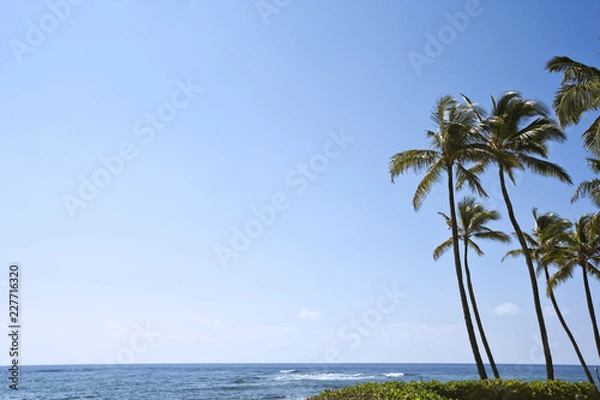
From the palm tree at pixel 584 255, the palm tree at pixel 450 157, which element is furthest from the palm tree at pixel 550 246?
the palm tree at pixel 450 157

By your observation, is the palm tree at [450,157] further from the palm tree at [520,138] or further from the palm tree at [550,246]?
the palm tree at [550,246]

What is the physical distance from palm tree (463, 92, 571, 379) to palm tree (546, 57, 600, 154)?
395 centimetres

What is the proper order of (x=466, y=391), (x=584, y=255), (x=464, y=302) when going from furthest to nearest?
(x=584, y=255) → (x=464, y=302) → (x=466, y=391)

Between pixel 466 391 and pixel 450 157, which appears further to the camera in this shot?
pixel 450 157

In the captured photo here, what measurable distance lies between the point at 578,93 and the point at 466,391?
7.96 m

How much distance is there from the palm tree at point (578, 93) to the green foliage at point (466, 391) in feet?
20.0

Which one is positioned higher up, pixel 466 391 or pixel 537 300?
pixel 537 300

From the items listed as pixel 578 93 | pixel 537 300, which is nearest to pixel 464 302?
pixel 537 300

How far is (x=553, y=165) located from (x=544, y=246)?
8.22 m

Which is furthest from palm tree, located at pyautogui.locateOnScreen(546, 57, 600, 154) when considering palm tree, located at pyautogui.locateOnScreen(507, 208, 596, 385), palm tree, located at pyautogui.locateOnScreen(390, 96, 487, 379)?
palm tree, located at pyautogui.locateOnScreen(507, 208, 596, 385)

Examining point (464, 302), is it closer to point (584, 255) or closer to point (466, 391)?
point (466, 391)

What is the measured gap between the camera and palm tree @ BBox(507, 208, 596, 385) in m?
21.6

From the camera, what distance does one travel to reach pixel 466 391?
10164 millimetres

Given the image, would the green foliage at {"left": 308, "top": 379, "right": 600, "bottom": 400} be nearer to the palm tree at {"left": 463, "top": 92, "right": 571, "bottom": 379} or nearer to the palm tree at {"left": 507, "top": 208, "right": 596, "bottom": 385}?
the palm tree at {"left": 463, "top": 92, "right": 571, "bottom": 379}
